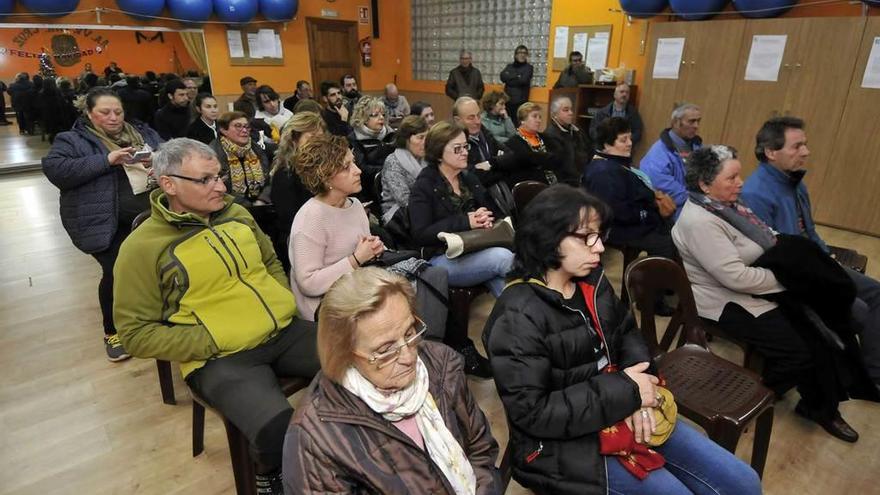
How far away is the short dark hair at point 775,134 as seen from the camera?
7.98 ft

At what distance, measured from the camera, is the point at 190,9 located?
693 centimetres

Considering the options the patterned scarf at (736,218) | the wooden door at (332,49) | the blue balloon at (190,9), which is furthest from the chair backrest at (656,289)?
the wooden door at (332,49)

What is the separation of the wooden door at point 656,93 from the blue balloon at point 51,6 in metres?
7.29

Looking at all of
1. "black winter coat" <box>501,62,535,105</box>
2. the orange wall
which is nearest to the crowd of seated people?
"black winter coat" <box>501,62,535,105</box>

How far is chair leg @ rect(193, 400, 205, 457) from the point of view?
1924 mm

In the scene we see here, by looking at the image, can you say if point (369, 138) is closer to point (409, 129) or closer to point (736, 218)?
point (409, 129)

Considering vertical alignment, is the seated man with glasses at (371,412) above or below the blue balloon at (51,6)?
below

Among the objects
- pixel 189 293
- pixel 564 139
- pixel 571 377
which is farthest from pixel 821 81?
pixel 189 293

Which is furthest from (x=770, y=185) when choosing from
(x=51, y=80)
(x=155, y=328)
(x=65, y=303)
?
(x=51, y=80)

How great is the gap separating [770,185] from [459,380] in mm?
2142

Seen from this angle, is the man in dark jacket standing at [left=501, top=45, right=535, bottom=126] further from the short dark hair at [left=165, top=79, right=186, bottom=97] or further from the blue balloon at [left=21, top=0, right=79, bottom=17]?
the blue balloon at [left=21, top=0, right=79, bottom=17]

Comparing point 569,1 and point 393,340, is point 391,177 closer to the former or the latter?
point 393,340

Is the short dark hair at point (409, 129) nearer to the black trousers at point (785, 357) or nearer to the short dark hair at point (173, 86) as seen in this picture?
the black trousers at point (785, 357)

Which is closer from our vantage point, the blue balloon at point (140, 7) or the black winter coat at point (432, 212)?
the black winter coat at point (432, 212)
